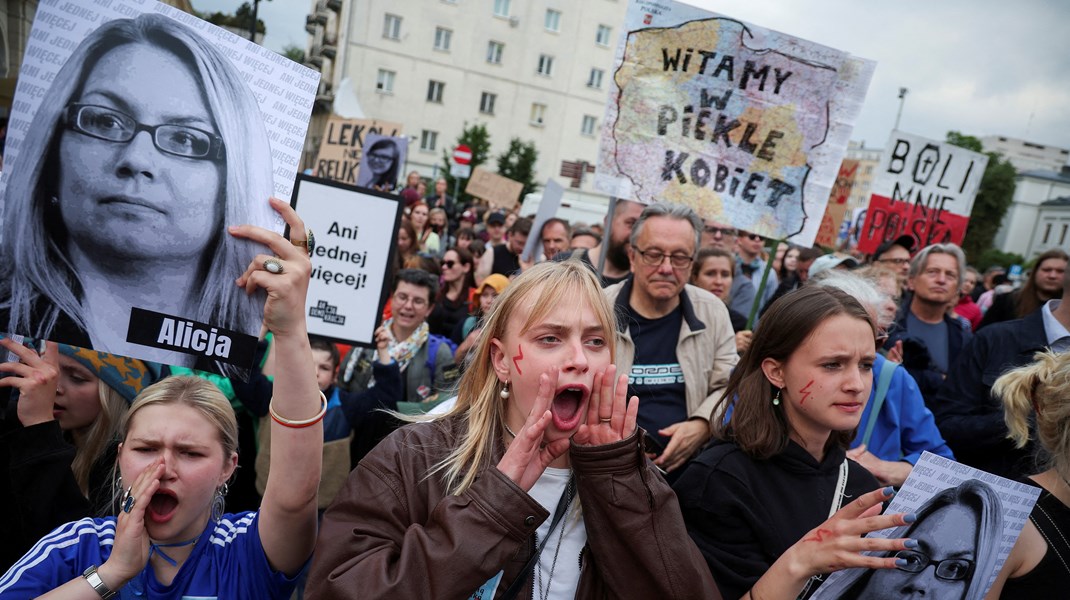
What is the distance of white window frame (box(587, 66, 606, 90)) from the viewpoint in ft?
152

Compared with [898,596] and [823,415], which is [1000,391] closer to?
[823,415]

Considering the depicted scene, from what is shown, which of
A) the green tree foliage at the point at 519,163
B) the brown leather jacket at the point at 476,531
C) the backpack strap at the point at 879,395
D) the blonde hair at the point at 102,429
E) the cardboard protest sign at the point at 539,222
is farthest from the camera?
the green tree foliage at the point at 519,163

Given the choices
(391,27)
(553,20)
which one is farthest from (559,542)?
(553,20)

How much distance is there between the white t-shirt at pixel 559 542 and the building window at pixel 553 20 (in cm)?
4669

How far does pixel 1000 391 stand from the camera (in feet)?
8.75

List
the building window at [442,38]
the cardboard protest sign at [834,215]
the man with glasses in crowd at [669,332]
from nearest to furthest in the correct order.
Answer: the man with glasses in crowd at [669,332]
the cardboard protest sign at [834,215]
the building window at [442,38]

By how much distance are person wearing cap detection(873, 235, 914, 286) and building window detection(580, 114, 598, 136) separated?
40.8 m

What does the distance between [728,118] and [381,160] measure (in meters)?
6.38

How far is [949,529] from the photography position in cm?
186

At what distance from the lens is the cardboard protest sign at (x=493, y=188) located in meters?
14.5

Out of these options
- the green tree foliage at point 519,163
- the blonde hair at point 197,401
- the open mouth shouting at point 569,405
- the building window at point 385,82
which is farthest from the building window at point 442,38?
the open mouth shouting at point 569,405

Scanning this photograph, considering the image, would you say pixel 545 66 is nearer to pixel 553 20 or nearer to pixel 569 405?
pixel 553 20

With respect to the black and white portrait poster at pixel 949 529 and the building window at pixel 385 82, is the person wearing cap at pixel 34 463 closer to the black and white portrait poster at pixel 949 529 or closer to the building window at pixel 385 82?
the black and white portrait poster at pixel 949 529

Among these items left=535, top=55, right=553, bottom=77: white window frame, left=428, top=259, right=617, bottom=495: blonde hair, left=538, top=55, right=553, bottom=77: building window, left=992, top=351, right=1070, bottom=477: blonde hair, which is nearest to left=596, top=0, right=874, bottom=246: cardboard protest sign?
left=992, top=351, right=1070, bottom=477: blonde hair
